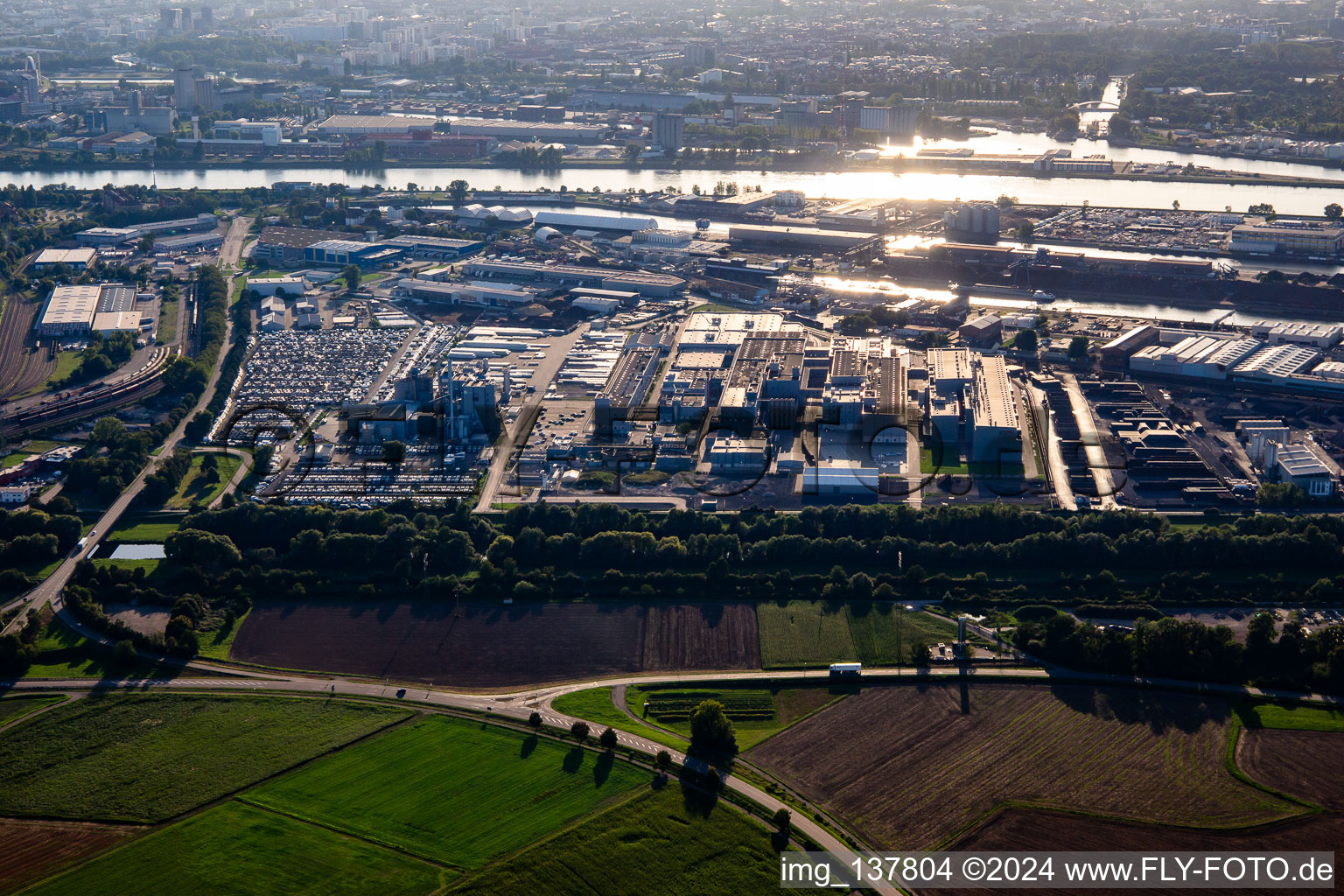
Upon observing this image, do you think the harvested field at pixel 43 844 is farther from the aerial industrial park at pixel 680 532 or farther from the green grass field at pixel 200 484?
the green grass field at pixel 200 484

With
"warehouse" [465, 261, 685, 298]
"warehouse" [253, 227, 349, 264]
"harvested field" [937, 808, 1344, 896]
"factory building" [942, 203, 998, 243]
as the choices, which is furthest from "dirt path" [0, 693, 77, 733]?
"factory building" [942, 203, 998, 243]

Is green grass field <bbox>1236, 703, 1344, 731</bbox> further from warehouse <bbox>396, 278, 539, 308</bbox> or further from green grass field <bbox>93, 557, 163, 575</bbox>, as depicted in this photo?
warehouse <bbox>396, 278, 539, 308</bbox>

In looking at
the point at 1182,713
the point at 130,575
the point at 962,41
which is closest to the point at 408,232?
the point at 130,575

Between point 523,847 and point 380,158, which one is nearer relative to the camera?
point 523,847

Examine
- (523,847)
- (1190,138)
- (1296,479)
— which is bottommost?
(523,847)

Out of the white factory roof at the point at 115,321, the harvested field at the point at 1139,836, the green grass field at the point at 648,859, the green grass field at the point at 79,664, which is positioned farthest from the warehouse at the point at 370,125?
the harvested field at the point at 1139,836

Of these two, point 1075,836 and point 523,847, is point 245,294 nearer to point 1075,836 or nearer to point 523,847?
point 523,847

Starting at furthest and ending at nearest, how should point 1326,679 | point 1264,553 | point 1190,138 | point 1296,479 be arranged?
point 1190,138 → point 1296,479 → point 1264,553 → point 1326,679
